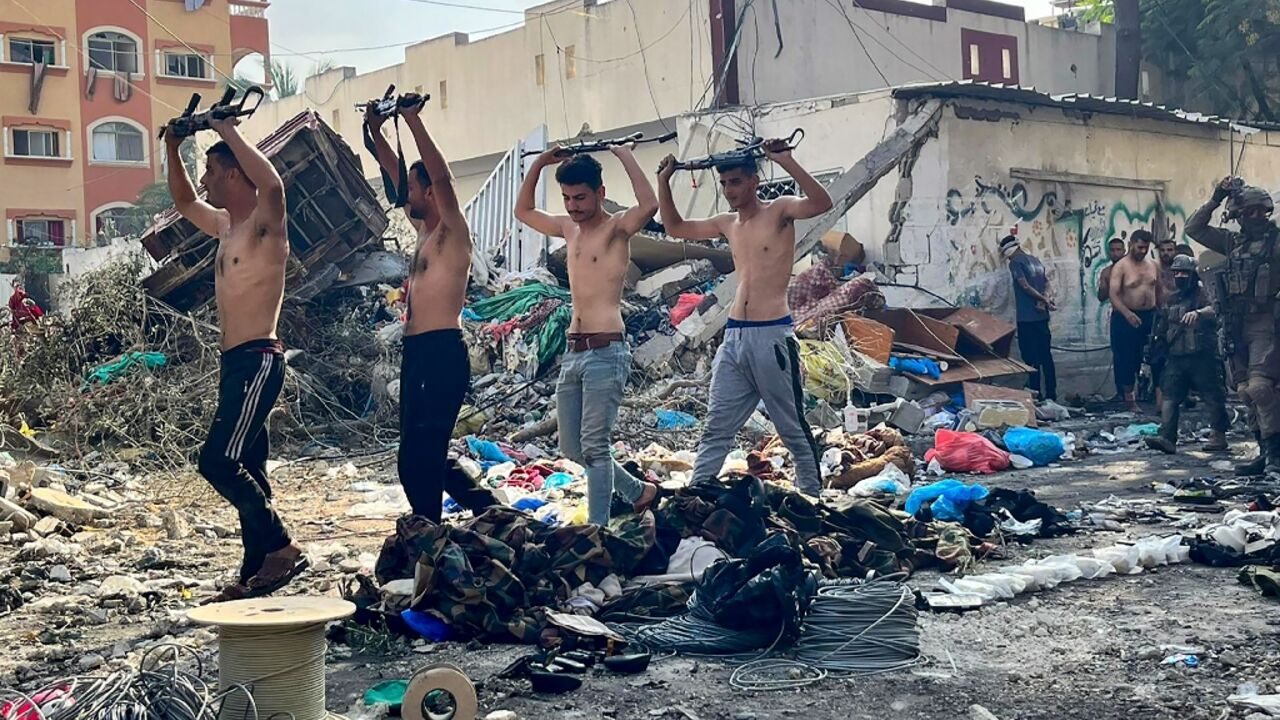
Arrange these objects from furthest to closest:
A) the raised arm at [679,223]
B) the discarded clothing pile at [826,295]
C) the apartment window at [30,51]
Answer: the apartment window at [30,51]
the discarded clothing pile at [826,295]
the raised arm at [679,223]

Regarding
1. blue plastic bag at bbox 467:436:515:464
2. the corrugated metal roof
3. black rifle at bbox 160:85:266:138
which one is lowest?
blue plastic bag at bbox 467:436:515:464

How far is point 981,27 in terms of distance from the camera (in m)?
28.6

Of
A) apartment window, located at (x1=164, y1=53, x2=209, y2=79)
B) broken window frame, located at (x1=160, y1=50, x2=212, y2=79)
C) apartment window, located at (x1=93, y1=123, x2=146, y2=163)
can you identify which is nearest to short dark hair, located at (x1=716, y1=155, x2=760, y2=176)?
apartment window, located at (x1=93, y1=123, x2=146, y2=163)

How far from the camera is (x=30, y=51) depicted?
1618 inches

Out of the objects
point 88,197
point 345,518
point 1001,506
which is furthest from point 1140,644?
point 88,197

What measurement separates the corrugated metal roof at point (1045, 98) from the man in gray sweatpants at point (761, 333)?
25.8ft

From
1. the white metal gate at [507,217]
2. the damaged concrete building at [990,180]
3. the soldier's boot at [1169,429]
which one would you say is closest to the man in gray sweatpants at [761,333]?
the soldier's boot at [1169,429]

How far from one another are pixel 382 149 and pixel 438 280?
753 millimetres

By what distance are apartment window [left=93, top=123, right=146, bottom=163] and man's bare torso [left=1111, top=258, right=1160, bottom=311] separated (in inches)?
1442

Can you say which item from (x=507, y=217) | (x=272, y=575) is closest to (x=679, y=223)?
(x=272, y=575)

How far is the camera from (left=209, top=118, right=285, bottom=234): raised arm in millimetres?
5836

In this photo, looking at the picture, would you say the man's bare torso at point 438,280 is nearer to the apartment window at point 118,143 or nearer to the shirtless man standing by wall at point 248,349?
the shirtless man standing by wall at point 248,349

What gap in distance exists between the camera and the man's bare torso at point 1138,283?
13.5 m

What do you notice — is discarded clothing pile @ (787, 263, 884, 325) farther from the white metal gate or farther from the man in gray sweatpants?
the man in gray sweatpants
